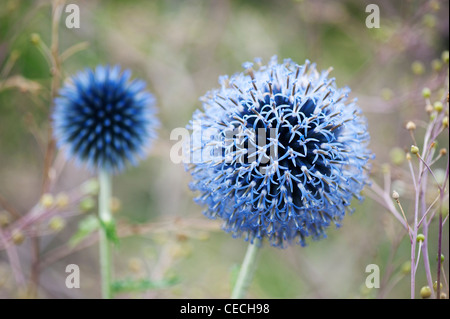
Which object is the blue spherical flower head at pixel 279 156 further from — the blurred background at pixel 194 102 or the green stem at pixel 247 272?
the blurred background at pixel 194 102

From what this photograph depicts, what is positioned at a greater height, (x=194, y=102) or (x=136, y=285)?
(x=194, y=102)

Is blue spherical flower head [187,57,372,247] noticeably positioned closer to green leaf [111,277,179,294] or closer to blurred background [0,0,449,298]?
green leaf [111,277,179,294]

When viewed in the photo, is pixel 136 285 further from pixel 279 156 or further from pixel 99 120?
pixel 99 120

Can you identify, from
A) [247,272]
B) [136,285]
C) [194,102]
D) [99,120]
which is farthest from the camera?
[194,102]

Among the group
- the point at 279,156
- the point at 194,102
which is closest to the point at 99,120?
the point at 279,156

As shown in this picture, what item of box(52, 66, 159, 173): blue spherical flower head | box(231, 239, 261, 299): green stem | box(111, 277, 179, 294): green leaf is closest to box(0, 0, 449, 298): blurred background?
box(52, 66, 159, 173): blue spherical flower head

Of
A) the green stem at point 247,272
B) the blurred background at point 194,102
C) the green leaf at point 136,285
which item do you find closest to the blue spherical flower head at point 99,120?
the blurred background at point 194,102
